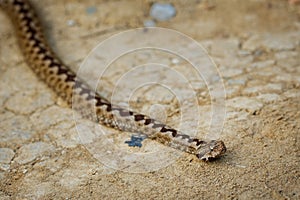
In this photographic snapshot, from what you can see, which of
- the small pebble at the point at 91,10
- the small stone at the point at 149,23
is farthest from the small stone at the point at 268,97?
the small pebble at the point at 91,10

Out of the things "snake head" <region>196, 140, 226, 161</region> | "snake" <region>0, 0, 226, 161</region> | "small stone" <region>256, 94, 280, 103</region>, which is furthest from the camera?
"small stone" <region>256, 94, 280, 103</region>

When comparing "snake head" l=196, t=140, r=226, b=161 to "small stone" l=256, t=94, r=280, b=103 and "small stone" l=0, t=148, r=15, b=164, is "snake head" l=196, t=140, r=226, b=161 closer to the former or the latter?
"small stone" l=256, t=94, r=280, b=103

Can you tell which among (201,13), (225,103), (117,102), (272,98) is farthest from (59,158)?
(201,13)

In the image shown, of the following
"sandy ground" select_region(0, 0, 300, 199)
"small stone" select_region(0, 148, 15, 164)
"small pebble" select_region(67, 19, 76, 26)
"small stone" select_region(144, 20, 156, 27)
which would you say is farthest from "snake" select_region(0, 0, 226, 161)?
"small stone" select_region(144, 20, 156, 27)

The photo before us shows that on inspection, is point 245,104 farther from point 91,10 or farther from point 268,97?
point 91,10

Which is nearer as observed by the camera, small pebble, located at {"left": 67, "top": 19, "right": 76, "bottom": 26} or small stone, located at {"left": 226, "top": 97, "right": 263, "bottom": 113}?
small stone, located at {"left": 226, "top": 97, "right": 263, "bottom": 113}

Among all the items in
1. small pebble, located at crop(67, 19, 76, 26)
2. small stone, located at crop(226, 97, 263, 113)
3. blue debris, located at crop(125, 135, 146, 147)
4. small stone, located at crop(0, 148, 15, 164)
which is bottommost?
small stone, located at crop(0, 148, 15, 164)

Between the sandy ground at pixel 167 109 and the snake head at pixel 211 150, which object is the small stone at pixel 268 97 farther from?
the snake head at pixel 211 150
